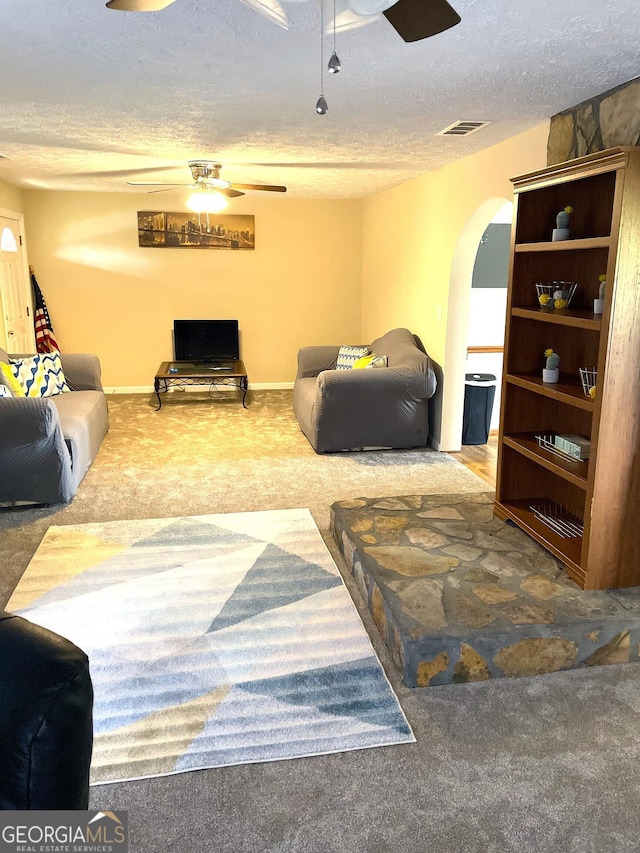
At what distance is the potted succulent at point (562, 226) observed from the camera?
10.1 ft

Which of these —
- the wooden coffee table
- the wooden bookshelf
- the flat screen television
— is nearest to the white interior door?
the wooden coffee table

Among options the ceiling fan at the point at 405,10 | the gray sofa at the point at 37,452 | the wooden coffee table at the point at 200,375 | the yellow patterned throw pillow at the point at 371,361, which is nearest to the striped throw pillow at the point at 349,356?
the yellow patterned throw pillow at the point at 371,361

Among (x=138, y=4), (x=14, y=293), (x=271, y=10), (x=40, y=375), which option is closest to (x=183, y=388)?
(x=14, y=293)

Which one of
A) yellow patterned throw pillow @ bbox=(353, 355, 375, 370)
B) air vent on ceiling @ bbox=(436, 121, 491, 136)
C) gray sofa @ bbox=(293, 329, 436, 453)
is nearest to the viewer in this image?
air vent on ceiling @ bbox=(436, 121, 491, 136)

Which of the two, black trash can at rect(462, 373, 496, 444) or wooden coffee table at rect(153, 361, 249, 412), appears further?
wooden coffee table at rect(153, 361, 249, 412)

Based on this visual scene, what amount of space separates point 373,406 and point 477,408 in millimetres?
1048

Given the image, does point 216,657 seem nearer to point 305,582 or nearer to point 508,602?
point 305,582

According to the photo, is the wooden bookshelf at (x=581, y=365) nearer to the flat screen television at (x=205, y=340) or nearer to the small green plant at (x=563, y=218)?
the small green plant at (x=563, y=218)

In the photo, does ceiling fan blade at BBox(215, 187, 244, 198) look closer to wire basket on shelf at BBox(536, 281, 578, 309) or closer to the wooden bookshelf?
the wooden bookshelf

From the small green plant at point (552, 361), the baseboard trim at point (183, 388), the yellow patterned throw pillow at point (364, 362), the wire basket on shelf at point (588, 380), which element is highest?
the small green plant at point (552, 361)

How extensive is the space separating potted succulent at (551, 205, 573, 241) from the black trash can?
248cm

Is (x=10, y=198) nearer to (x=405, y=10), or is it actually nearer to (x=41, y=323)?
(x=41, y=323)

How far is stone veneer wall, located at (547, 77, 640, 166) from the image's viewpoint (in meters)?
2.85

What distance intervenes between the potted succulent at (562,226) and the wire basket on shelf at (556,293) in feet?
0.82
